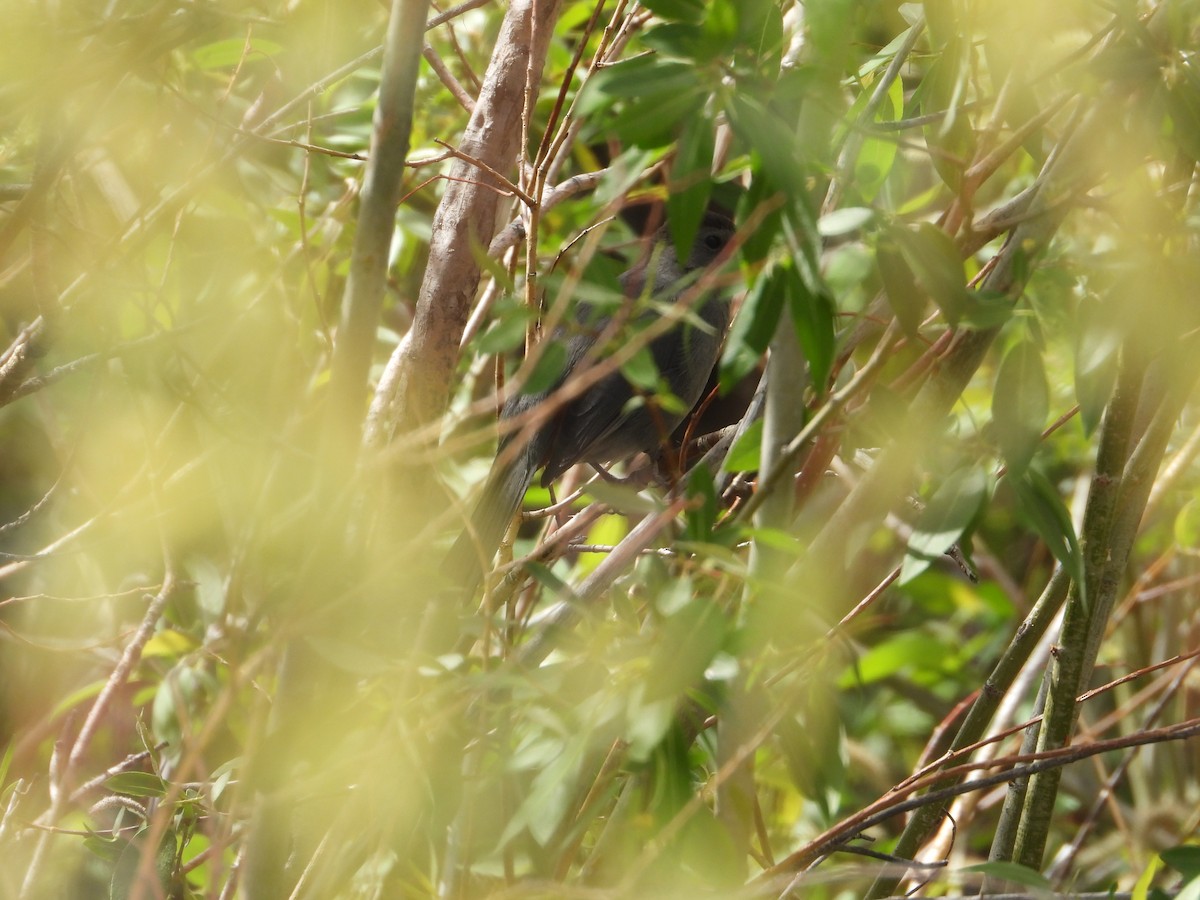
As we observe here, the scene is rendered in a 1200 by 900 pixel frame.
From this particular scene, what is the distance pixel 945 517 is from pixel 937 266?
0.29 m

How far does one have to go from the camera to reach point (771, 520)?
52.7 inches

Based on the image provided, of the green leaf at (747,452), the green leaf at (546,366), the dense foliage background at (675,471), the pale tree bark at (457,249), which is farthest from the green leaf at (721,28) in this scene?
the pale tree bark at (457,249)

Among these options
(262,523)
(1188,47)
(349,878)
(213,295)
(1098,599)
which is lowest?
(349,878)

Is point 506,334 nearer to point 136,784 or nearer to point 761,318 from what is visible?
point 761,318

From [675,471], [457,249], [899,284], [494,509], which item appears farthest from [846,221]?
[494,509]

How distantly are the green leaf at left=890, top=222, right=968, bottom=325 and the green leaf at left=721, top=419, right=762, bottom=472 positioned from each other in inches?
11.8

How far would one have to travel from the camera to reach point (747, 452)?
141 cm

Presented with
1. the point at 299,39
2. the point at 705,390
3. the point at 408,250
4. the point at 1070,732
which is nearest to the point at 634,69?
the point at 299,39

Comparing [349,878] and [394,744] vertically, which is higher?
[394,744]

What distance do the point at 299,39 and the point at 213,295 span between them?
55cm

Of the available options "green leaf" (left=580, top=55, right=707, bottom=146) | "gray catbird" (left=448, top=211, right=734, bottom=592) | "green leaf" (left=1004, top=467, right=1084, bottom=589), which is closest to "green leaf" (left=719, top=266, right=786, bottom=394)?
"green leaf" (left=580, top=55, right=707, bottom=146)

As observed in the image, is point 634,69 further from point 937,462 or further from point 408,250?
point 408,250

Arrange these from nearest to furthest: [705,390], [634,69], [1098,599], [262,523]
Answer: [634,69], [262,523], [1098,599], [705,390]

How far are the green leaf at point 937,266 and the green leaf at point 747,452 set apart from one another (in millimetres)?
299
